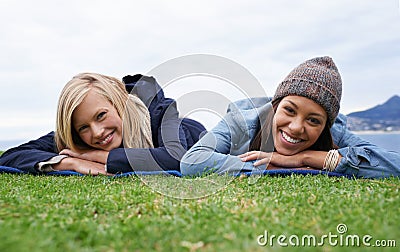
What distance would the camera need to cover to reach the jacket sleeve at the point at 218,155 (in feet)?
11.4

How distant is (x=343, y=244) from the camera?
160cm

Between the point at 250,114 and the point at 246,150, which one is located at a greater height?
the point at 250,114

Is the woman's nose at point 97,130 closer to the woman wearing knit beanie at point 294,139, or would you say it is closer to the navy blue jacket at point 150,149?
the navy blue jacket at point 150,149

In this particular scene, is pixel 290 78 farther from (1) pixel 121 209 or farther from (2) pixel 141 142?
(1) pixel 121 209

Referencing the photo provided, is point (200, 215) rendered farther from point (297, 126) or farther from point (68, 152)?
point (68, 152)

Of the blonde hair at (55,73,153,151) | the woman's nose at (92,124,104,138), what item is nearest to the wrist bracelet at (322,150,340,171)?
the blonde hair at (55,73,153,151)

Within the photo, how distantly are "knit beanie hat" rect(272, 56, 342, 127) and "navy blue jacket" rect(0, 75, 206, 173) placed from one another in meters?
1.06

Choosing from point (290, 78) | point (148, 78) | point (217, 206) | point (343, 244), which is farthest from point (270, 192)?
point (148, 78)

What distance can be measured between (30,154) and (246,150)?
2.01m

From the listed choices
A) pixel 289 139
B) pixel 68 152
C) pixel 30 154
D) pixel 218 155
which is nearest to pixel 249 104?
pixel 289 139

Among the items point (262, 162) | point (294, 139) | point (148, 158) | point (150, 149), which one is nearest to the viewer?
point (262, 162)

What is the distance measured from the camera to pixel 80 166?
3.87 metres

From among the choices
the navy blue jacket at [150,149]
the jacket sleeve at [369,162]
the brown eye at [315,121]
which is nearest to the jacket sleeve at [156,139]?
the navy blue jacket at [150,149]

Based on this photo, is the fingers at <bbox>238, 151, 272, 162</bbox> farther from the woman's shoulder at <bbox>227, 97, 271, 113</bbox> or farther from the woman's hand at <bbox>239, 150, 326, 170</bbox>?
the woman's shoulder at <bbox>227, 97, 271, 113</bbox>
